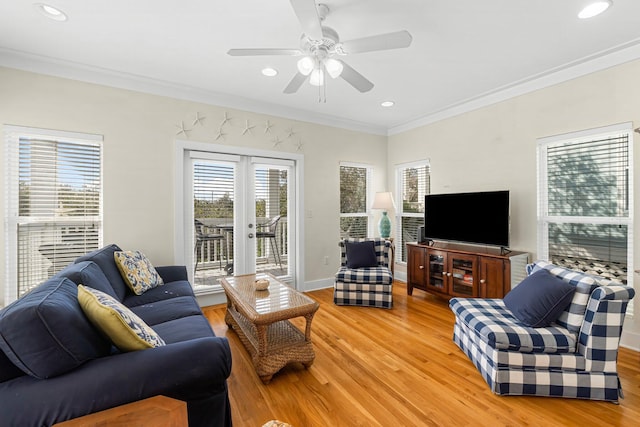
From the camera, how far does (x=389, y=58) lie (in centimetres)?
277

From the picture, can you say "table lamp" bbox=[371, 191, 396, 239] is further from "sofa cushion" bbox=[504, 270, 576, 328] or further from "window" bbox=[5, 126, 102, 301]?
"window" bbox=[5, 126, 102, 301]

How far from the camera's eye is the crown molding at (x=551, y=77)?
2566 millimetres

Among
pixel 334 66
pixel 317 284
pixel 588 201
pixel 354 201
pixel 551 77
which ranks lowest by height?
pixel 317 284

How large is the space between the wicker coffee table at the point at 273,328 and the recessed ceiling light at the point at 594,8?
294 centimetres

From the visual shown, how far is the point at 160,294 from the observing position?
263 centimetres

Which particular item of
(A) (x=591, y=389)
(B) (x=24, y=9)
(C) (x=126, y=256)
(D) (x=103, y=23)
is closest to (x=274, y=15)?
(D) (x=103, y=23)

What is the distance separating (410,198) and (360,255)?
161cm

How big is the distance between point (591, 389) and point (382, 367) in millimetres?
1342

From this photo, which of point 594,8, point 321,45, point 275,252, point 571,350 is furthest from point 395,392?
point 594,8

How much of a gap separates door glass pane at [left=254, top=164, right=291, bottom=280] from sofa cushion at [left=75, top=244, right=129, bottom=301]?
5.82 feet

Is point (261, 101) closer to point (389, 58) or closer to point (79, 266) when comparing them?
point (389, 58)

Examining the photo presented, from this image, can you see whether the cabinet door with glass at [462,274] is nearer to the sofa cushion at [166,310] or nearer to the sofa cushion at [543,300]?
the sofa cushion at [543,300]

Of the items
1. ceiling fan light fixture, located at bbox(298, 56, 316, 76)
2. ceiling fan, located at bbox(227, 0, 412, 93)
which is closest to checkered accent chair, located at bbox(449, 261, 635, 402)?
ceiling fan, located at bbox(227, 0, 412, 93)

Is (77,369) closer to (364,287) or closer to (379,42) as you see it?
(379,42)
